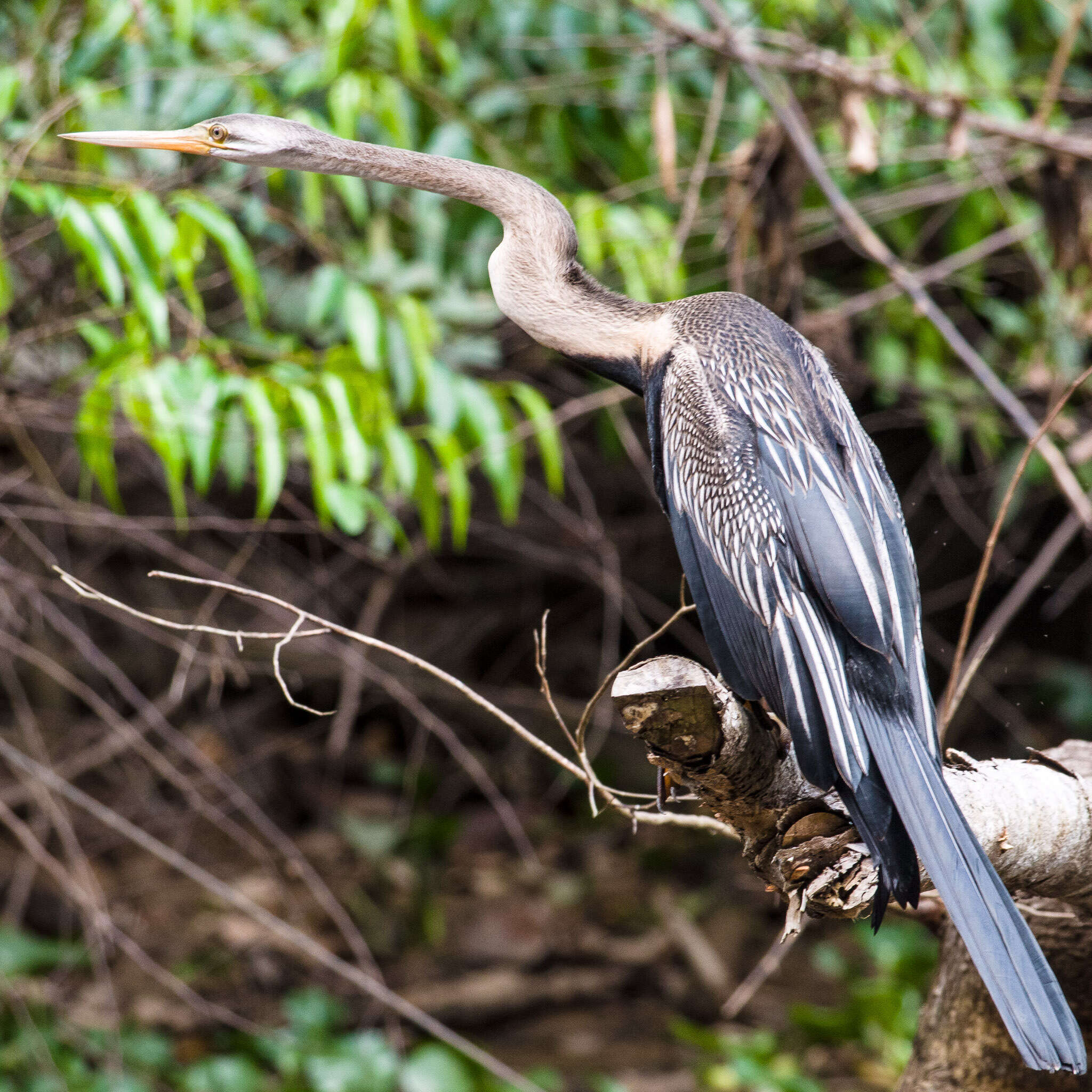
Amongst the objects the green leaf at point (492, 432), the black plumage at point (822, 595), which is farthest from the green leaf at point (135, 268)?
the black plumage at point (822, 595)

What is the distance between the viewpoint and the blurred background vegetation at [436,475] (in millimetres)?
2471

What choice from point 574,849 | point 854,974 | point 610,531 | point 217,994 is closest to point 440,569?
point 610,531

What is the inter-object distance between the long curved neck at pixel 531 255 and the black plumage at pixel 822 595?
64mm

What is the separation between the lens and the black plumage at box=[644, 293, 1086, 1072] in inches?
45.1

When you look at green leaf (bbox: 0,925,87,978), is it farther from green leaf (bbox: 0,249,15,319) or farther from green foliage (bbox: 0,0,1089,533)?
green leaf (bbox: 0,249,15,319)

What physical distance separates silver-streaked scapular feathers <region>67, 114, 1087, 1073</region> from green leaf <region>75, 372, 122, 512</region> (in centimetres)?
67

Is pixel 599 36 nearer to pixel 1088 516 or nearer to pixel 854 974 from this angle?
pixel 1088 516

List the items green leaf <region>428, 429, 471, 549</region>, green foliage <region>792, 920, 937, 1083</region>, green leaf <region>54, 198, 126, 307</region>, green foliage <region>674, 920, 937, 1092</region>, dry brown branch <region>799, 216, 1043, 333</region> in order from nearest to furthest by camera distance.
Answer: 1. green leaf <region>54, 198, 126, 307</region>
2. green leaf <region>428, 429, 471, 549</region>
3. dry brown branch <region>799, 216, 1043, 333</region>
4. green foliage <region>674, 920, 937, 1092</region>
5. green foliage <region>792, 920, 937, 1083</region>

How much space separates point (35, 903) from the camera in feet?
14.2

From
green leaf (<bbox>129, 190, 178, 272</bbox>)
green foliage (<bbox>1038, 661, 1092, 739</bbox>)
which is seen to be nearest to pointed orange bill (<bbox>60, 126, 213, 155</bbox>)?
green leaf (<bbox>129, 190, 178, 272</bbox>)

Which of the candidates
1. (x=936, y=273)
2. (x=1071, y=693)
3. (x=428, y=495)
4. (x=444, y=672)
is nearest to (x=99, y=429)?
(x=428, y=495)

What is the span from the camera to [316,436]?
215cm

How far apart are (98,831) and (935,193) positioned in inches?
150

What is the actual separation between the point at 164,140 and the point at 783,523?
3.41ft
